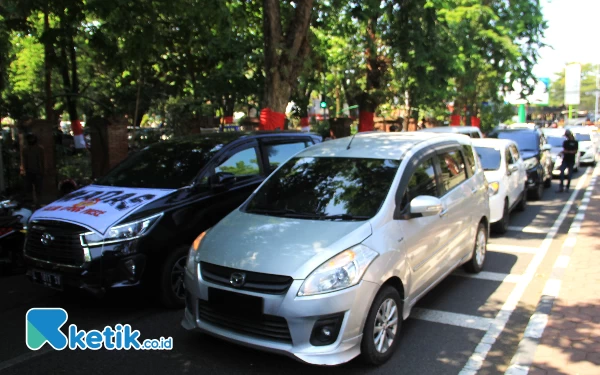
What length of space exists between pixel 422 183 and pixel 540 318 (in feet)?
5.59

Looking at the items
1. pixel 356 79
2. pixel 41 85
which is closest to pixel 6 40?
pixel 356 79

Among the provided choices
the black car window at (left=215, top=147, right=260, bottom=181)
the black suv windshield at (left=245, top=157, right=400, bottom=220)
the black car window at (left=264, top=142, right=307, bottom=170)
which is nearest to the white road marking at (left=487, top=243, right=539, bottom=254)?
the black car window at (left=264, top=142, right=307, bottom=170)

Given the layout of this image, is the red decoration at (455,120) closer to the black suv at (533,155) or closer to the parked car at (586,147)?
the parked car at (586,147)

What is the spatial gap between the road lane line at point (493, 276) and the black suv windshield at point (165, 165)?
11.8 feet

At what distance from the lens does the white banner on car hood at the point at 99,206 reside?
188 inches

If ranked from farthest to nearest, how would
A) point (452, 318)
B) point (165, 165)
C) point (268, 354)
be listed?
point (165, 165), point (452, 318), point (268, 354)

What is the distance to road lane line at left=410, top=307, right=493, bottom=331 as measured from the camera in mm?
4848

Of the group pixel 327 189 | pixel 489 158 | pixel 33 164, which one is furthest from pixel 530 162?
pixel 33 164

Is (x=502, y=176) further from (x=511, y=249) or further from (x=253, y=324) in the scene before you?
(x=253, y=324)

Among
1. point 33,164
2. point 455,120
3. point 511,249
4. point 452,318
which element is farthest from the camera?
point 455,120

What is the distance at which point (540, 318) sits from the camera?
468cm

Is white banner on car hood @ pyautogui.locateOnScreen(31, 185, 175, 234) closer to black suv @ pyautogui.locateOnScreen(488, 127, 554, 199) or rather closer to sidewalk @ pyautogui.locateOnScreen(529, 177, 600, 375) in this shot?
sidewalk @ pyautogui.locateOnScreen(529, 177, 600, 375)

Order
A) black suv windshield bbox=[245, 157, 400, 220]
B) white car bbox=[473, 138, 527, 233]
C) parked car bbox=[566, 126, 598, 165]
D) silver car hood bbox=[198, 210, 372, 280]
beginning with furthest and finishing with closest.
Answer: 1. parked car bbox=[566, 126, 598, 165]
2. white car bbox=[473, 138, 527, 233]
3. black suv windshield bbox=[245, 157, 400, 220]
4. silver car hood bbox=[198, 210, 372, 280]

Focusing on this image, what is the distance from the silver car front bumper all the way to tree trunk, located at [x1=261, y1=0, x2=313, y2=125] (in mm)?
7421
